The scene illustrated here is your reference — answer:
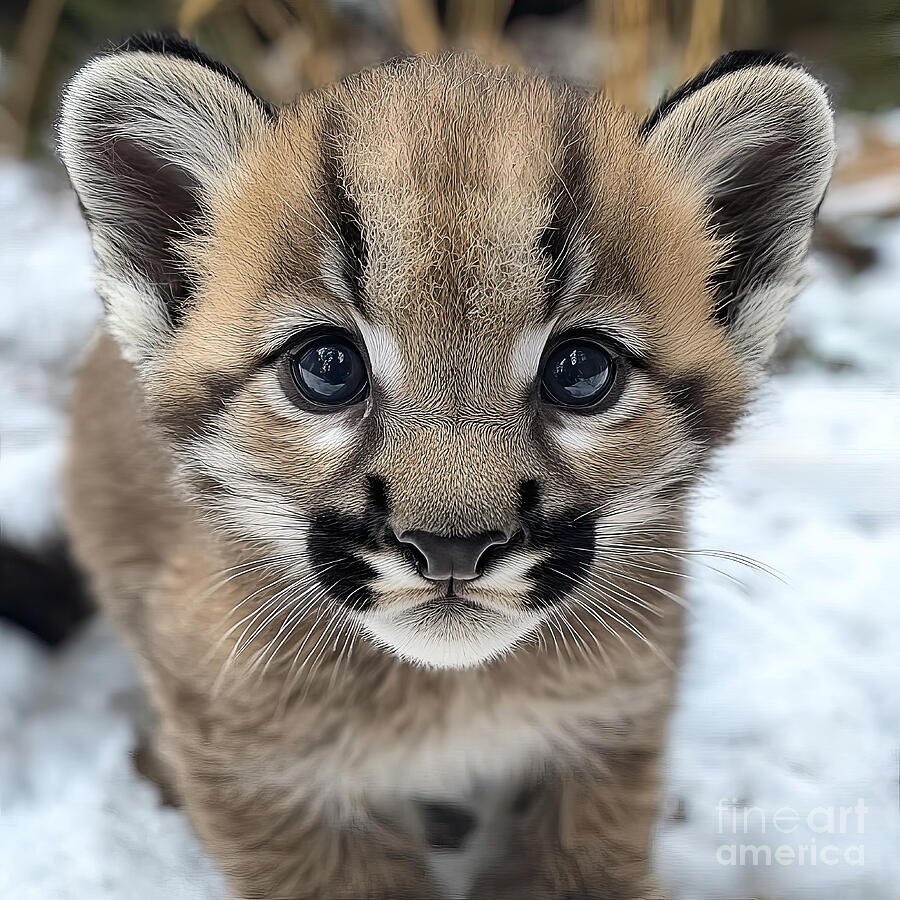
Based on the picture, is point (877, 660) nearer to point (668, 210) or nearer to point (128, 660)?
point (668, 210)

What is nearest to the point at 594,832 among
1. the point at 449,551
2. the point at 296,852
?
the point at 296,852

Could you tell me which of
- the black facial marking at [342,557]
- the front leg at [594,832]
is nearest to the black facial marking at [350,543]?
the black facial marking at [342,557]

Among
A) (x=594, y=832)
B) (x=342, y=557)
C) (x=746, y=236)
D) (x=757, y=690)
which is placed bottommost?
(x=594, y=832)

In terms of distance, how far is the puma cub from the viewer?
0.78 m

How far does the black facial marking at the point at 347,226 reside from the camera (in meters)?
0.78

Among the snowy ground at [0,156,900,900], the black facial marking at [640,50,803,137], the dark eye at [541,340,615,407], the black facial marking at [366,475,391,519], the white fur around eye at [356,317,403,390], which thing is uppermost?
the black facial marking at [640,50,803,137]

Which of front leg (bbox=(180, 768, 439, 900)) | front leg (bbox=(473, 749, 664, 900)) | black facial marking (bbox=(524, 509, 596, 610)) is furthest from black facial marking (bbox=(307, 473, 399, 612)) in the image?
front leg (bbox=(473, 749, 664, 900))

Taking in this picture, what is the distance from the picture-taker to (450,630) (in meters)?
0.82

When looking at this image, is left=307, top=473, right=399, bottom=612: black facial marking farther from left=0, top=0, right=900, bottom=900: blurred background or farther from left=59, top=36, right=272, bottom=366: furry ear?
left=0, top=0, right=900, bottom=900: blurred background

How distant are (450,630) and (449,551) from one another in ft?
0.36

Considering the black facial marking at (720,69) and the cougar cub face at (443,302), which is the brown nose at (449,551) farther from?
the black facial marking at (720,69)

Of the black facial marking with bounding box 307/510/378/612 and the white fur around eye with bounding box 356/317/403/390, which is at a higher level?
the white fur around eye with bounding box 356/317/403/390

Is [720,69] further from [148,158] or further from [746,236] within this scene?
[148,158]

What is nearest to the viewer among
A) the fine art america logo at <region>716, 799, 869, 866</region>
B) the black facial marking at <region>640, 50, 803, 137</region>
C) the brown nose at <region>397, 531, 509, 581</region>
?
the brown nose at <region>397, 531, 509, 581</region>
